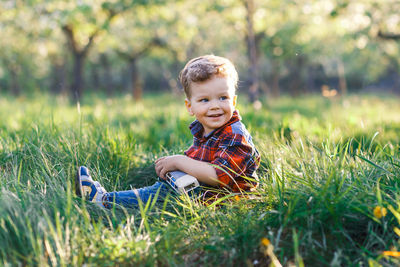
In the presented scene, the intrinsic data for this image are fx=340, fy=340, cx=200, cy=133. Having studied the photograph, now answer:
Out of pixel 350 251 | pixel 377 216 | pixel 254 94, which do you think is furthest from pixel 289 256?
pixel 254 94

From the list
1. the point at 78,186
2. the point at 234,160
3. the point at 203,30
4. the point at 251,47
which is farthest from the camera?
the point at 203,30

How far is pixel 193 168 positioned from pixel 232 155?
0.87ft

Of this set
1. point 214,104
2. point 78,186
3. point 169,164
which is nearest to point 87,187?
point 78,186

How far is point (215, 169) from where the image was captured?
7.12 ft

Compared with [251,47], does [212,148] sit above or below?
below

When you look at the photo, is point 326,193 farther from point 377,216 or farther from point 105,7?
point 105,7

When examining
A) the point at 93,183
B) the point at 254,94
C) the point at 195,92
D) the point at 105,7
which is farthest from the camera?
the point at 105,7

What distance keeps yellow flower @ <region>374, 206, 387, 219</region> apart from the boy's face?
43.0 inches

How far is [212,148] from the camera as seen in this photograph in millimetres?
2350

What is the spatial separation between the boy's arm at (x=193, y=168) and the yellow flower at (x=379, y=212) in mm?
911

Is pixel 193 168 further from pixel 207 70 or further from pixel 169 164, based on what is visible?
pixel 207 70

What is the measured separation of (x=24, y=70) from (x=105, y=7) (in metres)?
31.5

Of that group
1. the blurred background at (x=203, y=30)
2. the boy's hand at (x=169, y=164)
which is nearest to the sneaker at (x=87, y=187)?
the boy's hand at (x=169, y=164)

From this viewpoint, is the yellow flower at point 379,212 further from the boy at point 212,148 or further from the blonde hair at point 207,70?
the blonde hair at point 207,70
